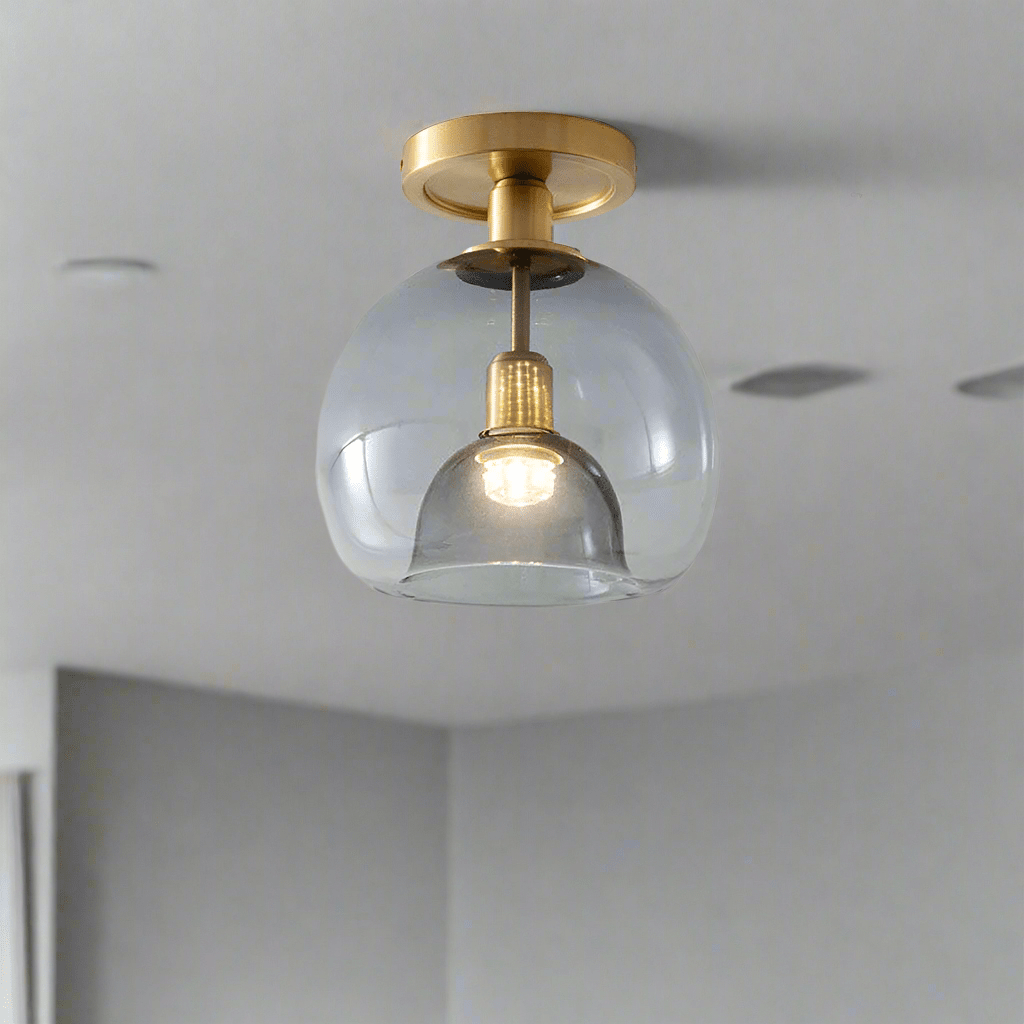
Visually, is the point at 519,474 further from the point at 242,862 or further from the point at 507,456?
the point at 242,862

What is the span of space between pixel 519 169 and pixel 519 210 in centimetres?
7

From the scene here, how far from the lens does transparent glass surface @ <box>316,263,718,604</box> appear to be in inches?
43.0

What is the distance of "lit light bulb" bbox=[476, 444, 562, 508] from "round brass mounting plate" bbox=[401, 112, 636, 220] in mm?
312

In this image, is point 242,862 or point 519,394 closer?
point 519,394

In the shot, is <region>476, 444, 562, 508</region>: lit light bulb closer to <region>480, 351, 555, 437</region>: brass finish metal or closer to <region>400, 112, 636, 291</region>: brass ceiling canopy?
<region>480, 351, 555, 437</region>: brass finish metal

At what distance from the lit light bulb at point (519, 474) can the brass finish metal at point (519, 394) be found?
0.02 m

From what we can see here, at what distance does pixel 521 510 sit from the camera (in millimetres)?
1102

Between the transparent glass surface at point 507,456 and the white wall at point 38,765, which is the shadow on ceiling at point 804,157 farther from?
the white wall at point 38,765

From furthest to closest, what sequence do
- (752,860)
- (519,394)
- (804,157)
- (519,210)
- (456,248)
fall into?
(752,860) < (456,248) < (804,157) < (519,210) < (519,394)

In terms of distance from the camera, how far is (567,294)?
3.68ft

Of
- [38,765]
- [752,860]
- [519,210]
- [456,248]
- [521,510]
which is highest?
[456,248]

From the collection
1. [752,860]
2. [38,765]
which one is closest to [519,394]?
[38,765]

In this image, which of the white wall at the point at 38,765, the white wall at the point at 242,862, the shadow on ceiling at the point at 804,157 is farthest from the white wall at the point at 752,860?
the shadow on ceiling at the point at 804,157

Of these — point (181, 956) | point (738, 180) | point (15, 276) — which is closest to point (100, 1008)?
point (181, 956)
